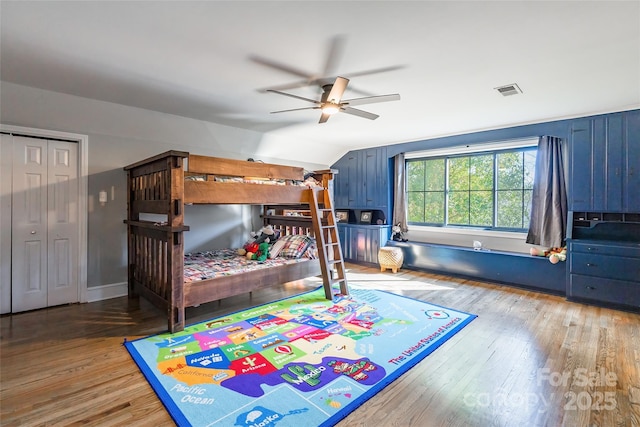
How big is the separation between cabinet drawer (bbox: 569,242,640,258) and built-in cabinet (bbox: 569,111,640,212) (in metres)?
0.47

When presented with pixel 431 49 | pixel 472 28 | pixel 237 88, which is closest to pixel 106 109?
pixel 237 88

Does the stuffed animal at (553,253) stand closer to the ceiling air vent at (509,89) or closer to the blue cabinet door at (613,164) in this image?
the blue cabinet door at (613,164)

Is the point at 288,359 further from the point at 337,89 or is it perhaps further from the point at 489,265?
the point at 489,265

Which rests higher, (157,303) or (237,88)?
(237,88)

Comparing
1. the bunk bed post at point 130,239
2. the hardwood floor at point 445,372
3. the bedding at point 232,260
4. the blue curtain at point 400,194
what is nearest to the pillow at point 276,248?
the bedding at point 232,260

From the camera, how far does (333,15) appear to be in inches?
76.4

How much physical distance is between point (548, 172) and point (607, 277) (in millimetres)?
1519

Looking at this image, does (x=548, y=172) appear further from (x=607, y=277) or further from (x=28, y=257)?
(x=28, y=257)

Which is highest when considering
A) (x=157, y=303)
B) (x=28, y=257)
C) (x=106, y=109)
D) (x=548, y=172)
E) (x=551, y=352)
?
(x=106, y=109)

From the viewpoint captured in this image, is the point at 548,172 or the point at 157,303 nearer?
the point at 157,303

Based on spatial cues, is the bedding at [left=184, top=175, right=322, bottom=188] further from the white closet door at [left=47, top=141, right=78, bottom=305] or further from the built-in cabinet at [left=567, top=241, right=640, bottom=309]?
the built-in cabinet at [left=567, top=241, right=640, bottom=309]

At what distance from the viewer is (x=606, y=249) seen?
363 cm

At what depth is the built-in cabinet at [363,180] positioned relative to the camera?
6.11 meters

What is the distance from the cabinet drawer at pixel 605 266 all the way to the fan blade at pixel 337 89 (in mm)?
3597
